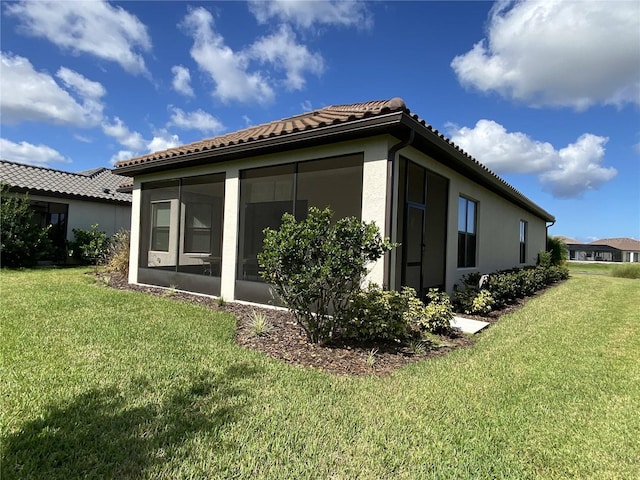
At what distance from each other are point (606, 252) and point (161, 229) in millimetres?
74586

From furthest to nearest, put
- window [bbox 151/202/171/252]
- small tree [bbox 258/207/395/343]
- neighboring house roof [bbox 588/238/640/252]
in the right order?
neighboring house roof [bbox 588/238/640/252]
window [bbox 151/202/171/252]
small tree [bbox 258/207/395/343]

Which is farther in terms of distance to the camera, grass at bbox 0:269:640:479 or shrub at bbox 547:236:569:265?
shrub at bbox 547:236:569:265

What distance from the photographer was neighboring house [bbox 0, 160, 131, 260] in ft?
46.4

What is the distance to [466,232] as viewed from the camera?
940cm

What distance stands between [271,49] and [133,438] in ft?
35.2

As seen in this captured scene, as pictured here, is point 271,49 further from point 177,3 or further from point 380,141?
point 380,141

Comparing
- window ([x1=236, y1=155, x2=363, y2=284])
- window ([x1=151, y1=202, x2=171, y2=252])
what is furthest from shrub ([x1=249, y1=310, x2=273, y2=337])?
window ([x1=151, y1=202, x2=171, y2=252])

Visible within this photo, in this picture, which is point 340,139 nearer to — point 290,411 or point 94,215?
point 290,411

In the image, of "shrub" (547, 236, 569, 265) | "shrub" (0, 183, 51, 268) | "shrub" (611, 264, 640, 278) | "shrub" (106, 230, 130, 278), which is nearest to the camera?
"shrub" (106, 230, 130, 278)

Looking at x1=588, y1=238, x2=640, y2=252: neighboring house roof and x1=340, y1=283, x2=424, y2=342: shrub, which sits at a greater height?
x1=588, y1=238, x2=640, y2=252: neighboring house roof

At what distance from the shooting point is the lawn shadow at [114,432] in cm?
215

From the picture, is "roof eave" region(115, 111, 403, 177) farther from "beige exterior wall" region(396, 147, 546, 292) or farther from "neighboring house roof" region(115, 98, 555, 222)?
"beige exterior wall" region(396, 147, 546, 292)

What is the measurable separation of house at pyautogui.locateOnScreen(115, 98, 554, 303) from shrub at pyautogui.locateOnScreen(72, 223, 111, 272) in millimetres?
2561

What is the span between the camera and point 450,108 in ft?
46.3
